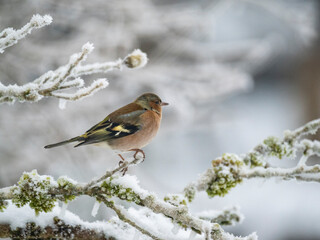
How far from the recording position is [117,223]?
153 centimetres

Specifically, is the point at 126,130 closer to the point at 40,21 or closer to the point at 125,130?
the point at 125,130

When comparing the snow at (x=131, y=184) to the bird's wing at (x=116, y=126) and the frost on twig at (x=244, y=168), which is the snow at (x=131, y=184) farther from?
the bird's wing at (x=116, y=126)

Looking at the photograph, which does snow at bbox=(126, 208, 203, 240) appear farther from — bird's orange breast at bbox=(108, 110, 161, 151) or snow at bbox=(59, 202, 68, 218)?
bird's orange breast at bbox=(108, 110, 161, 151)

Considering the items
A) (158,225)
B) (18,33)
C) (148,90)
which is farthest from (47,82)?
(148,90)

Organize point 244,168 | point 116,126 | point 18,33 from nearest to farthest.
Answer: point 18,33 < point 244,168 < point 116,126

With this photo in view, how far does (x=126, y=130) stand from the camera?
2393mm

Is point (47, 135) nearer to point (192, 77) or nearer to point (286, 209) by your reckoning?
point (192, 77)

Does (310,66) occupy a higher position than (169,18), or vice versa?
(310,66)

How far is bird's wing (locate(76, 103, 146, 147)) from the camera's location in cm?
219

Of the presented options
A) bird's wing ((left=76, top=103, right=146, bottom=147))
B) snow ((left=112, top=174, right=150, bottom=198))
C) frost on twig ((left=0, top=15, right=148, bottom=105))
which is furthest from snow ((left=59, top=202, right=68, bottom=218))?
bird's wing ((left=76, top=103, right=146, bottom=147))

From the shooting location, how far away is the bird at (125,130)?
7.28 feet

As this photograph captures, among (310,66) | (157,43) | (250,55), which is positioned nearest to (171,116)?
(157,43)

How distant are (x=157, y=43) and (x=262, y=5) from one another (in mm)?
1664

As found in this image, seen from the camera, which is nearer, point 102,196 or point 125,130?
point 102,196
